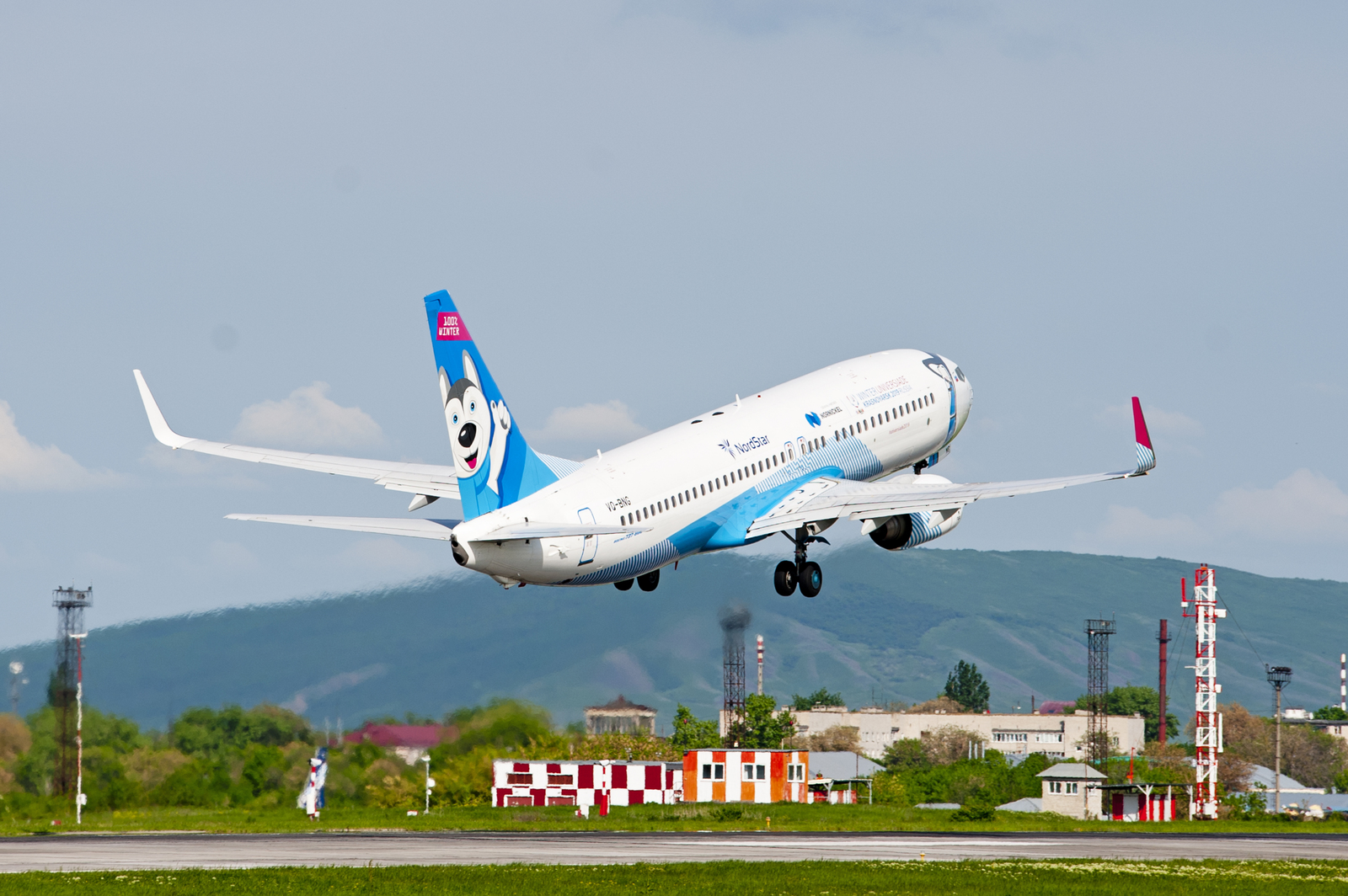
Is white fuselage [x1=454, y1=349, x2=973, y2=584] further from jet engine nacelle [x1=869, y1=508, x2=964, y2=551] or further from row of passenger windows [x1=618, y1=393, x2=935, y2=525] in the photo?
jet engine nacelle [x1=869, y1=508, x2=964, y2=551]

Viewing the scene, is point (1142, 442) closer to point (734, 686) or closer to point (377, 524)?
point (377, 524)

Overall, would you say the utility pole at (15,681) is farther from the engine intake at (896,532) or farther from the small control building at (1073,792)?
the small control building at (1073,792)

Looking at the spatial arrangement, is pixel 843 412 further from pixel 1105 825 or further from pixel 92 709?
pixel 1105 825

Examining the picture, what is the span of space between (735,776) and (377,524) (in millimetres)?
76670

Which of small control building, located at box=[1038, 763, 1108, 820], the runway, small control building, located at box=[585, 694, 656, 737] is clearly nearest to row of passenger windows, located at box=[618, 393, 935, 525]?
the runway

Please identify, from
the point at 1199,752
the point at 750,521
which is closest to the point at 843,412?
the point at 750,521

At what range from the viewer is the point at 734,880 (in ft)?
160

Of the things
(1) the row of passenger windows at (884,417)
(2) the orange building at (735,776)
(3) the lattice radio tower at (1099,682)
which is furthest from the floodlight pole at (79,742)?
(3) the lattice radio tower at (1099,682)

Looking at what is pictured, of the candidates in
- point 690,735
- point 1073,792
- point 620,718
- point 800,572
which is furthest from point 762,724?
point 800,572

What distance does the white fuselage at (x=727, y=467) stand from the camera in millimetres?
44781

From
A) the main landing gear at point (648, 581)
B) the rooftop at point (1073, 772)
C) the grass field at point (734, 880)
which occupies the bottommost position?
the rooftop at point (1073, 772)

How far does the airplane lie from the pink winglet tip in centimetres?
5

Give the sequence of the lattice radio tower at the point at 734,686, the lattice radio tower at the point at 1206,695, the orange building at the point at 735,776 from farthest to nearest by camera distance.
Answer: the lattice radio tower at the point at 734,686 < the lattice radio tower at the point at 1206,695 < the orange building at the point at 735,776

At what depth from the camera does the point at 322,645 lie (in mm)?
84062
